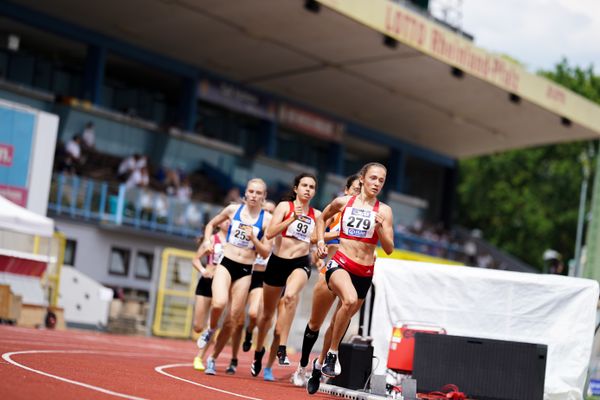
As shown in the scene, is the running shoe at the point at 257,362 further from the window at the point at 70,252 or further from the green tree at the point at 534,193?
the green tree at the point at 534,193

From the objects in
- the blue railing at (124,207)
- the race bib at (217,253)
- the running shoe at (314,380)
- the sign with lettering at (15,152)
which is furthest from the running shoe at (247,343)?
the blue railing at (124,207)

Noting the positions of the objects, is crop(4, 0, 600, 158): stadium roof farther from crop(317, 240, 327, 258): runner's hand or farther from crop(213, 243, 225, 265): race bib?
crop(317, 240, 327, 258): runner's hand

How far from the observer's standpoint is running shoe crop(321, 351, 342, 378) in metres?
10.8

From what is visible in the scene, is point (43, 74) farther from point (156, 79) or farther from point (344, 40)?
point (344, 40)

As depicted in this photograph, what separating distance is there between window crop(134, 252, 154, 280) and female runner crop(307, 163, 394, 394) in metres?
20.6

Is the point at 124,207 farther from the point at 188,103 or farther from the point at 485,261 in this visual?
the point at 485,261

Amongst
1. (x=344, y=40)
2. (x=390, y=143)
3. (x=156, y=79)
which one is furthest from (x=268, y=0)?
(x=390, y=143)

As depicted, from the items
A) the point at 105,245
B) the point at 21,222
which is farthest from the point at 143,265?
the point at 21,222

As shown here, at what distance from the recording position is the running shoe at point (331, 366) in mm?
10797

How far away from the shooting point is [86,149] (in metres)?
31.6

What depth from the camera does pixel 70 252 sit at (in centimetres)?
2938

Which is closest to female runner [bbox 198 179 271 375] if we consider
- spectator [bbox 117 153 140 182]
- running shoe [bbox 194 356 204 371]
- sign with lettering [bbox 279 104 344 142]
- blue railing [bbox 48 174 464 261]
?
running shoe [bbox 194 356 204 371]

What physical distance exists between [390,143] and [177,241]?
18.0m

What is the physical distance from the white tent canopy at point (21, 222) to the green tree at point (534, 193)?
5098 cm
